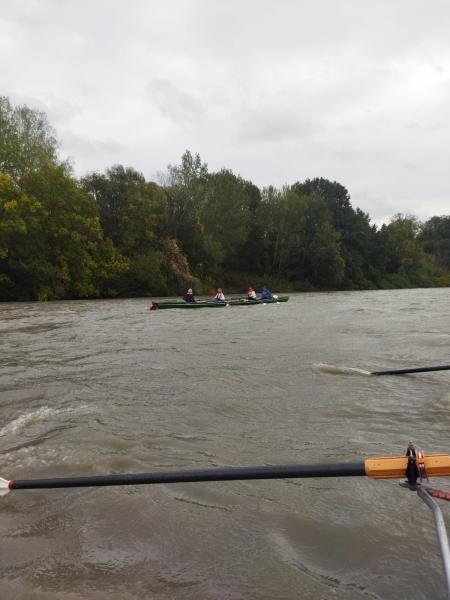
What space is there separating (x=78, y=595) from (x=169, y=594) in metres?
0.48

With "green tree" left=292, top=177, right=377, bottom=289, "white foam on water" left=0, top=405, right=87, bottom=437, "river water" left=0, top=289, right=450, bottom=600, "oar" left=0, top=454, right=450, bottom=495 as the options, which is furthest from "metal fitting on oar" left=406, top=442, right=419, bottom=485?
"green tree" left=292, top=177, right=377, bottom=289

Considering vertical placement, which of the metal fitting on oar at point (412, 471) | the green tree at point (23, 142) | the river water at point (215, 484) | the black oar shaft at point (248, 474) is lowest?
the river water at point (215, 484)

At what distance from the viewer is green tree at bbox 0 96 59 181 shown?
3688cm

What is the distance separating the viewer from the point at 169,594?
2578mm

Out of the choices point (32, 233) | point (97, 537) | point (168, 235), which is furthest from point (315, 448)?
point (168, 235)

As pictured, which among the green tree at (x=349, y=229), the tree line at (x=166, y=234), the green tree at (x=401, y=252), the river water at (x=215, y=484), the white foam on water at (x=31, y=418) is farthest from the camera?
the green tree at (x=401, y=252)

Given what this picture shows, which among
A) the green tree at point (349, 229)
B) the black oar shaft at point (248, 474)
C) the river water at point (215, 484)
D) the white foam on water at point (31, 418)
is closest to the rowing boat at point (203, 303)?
the river water at point (215, 484)

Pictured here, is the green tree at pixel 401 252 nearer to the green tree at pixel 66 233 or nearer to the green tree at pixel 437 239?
the green tree at pixel 437 239

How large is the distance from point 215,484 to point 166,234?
42800 mm

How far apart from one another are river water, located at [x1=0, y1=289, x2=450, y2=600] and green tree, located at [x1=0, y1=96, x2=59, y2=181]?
31.9 m

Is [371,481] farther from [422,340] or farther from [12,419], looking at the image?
[422,340]

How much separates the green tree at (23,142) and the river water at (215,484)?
31.9m

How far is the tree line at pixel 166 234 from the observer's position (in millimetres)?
34656

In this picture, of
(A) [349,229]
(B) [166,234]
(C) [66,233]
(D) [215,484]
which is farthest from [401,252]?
(D) [215,484]
